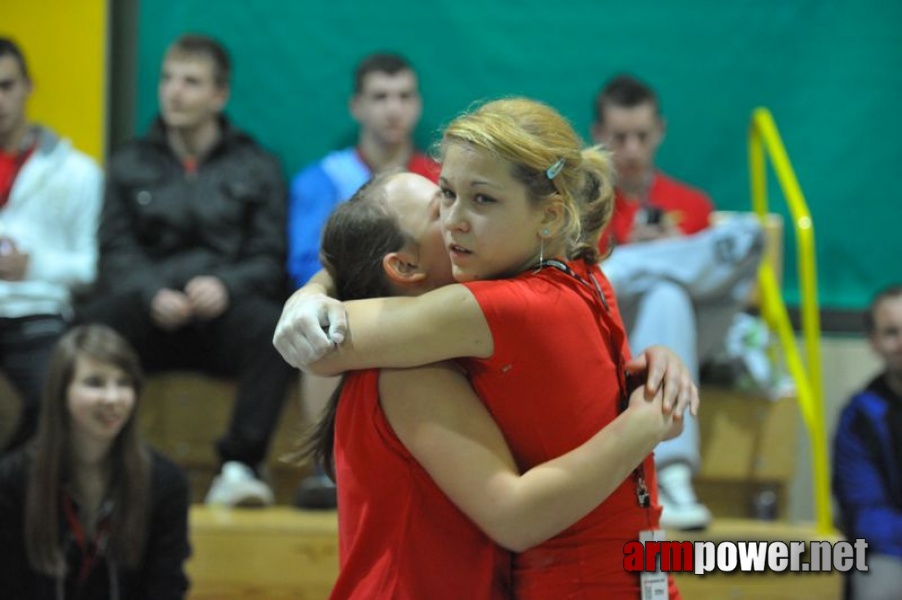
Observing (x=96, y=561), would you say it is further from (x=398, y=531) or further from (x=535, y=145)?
(x=535, y=145)

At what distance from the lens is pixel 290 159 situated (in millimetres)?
5324

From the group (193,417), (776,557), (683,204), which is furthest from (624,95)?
(193,417)

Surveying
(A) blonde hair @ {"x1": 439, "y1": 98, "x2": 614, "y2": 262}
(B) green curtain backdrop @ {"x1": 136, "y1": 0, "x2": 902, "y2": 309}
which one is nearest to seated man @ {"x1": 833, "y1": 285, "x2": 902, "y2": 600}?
→ (B) green curtain backdrop @ {"x1": 136, "y1": 0, "x2": 902, "y2": 309}

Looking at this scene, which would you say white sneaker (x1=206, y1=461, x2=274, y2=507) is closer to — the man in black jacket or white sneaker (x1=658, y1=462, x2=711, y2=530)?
the man in black jacket

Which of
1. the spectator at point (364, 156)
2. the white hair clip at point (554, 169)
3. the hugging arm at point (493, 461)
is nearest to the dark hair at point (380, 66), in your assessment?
the spectator at point (364, 156)

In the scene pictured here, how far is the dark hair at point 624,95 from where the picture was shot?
4641mm

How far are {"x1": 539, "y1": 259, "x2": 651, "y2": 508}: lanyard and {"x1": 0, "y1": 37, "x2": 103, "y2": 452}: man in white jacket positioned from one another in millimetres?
2671

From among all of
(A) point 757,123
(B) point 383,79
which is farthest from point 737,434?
(B) point 383,79

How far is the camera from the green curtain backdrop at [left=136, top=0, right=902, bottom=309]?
535 cm

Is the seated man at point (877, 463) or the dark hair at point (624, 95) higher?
the dark hair at point (624, 95)

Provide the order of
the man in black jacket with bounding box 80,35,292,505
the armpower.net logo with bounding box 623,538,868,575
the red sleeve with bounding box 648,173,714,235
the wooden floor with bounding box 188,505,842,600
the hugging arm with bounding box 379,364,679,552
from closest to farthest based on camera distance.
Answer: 1. the hugging arm with bounding box 379,364,679,552
2. the armpower.net logo with bounding box 623,538,868,575
3. the wooden floor with bounding box 188,505,842,600
4. the man in black jacket with bounding box 80,35,292,505
5. the red sleeve with bounding box 648,173,714,235

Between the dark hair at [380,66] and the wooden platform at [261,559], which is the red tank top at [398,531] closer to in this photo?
the wooden platform at [261,559]

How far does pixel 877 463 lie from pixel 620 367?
251cm

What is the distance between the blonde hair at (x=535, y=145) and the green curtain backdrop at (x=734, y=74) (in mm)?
3356
